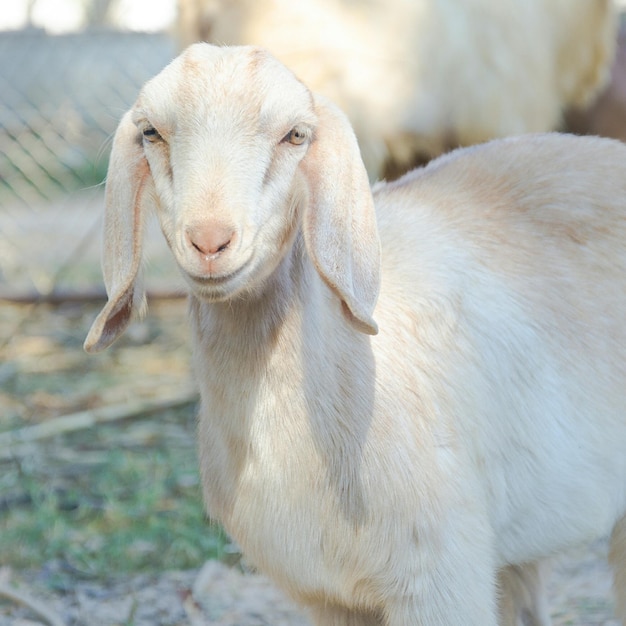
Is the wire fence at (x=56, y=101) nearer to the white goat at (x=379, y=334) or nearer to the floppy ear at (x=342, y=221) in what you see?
the white goat at (x=379, y=334)

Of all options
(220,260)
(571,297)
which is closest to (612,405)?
(571,297)

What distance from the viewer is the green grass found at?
3598 mm

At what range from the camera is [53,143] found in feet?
22.2

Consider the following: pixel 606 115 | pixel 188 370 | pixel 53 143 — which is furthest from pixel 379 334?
pixel 53 143

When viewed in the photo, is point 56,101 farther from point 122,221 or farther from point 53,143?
point 122,221

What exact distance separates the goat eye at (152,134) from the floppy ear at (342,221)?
0.86ft

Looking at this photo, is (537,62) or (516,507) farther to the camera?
(537,62)

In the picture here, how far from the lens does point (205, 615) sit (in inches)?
128

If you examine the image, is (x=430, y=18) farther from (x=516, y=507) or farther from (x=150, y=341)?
(x=150, y=341)

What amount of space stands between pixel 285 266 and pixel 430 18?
1.98 m

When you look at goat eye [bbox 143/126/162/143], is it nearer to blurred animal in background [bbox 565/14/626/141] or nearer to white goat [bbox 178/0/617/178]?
white goat [bbox 178/0/617/178]

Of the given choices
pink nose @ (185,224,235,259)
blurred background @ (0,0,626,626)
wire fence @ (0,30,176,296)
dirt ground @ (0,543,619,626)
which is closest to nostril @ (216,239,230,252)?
pink nose @ (185,224,235,259)

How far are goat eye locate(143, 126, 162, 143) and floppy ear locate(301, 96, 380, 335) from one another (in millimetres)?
261

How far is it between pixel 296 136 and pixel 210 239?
0.99 ft
